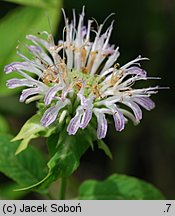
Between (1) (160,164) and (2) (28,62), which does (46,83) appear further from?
(1) (160,164)

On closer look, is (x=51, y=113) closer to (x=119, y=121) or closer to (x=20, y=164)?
(x=119, y=121)

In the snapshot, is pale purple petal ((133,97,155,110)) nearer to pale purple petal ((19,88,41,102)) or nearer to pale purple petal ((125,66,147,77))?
pale purple petal ((125,66,147,77))

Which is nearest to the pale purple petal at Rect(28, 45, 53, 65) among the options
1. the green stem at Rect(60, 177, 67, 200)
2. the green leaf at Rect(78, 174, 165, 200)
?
the green stem at Rect(60, 177, 67, 200)

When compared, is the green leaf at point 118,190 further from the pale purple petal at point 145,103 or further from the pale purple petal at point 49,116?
the pale purple petal at point 49,116

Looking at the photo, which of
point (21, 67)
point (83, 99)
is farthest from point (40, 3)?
point (83, 99)

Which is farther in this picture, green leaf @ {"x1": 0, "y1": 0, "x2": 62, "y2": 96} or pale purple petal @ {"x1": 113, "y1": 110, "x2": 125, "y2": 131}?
green leaf @ {"x1": 0, "y1": 0, "x2": 62, "y2": 96}

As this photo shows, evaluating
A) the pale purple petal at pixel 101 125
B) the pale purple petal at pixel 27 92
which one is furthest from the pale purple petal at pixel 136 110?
the pale purple petal at pixel 27 92
